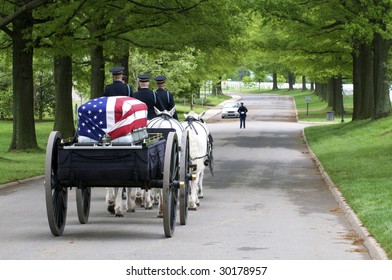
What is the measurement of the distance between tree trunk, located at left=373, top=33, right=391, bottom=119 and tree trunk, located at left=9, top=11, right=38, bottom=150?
18.1 m

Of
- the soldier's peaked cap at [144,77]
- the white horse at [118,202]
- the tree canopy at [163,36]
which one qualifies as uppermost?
the tree canopy at [163,36]

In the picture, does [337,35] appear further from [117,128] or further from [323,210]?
[117,128]

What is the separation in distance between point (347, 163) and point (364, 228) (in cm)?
1307

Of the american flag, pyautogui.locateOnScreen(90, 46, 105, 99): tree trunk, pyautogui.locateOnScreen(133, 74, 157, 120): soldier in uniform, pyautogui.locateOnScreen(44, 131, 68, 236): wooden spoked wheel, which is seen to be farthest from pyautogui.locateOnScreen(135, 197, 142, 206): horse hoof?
pyautogui.locateOnScreen(90, 46, 105, 99): tree trunk

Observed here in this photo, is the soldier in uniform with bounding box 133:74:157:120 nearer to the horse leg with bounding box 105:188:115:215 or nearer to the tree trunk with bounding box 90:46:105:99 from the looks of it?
the horse leg with bounding box 105:188:115:215

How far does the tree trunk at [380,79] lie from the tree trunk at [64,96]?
14967 mm

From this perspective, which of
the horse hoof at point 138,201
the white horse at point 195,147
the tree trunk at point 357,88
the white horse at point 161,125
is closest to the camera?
the white horse at point 161,125

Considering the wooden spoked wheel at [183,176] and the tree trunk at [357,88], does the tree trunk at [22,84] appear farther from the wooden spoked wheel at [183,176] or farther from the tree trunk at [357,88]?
the tree trunk at [357,88]

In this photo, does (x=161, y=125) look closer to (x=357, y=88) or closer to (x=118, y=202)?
(x=118, y=202)

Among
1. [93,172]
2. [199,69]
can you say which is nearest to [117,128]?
[93,172]

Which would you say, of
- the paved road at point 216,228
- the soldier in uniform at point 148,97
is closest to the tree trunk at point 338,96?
the paved road at point 216,228

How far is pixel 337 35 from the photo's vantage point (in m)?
47.7

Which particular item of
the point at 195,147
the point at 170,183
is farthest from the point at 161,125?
the point at 170,183

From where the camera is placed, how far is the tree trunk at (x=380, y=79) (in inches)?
1775
